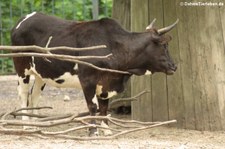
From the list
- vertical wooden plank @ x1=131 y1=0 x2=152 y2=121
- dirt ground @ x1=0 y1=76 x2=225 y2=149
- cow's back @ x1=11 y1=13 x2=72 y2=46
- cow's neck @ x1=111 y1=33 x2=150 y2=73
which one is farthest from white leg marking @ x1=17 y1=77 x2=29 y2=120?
cow's neck @ x1=111 y1=33 x2=150 y2=73

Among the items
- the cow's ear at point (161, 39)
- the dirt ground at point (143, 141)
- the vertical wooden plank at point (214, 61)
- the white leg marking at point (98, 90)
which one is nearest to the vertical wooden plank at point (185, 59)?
the vertical wooden plank at point (214, 61)

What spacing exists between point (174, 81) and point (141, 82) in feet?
1.70

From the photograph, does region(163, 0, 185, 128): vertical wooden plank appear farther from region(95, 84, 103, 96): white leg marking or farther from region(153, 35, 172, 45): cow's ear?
region(95, 84, 103, 96): white leg marking

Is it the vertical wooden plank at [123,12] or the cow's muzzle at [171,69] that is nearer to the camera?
the cow's muzzle at [171,69]

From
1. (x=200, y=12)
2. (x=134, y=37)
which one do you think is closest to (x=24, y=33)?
(x=134, y=37)

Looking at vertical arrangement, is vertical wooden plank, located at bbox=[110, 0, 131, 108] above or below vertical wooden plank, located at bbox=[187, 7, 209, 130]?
above

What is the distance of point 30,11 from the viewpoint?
50.5 feet

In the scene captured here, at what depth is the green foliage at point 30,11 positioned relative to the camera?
601 inches

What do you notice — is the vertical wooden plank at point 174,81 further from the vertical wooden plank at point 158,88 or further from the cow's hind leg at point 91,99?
the cow's hind leg at point 91,99

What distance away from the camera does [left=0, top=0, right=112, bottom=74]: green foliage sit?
1526 cm

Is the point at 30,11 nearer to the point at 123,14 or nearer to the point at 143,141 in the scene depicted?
the point at 123,14

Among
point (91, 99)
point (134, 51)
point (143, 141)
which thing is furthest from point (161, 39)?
point (143, 141)

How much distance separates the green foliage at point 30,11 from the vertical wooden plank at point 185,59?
653cm

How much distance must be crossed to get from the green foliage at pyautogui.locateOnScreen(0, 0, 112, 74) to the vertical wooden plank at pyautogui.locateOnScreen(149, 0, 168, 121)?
6.25 meters
